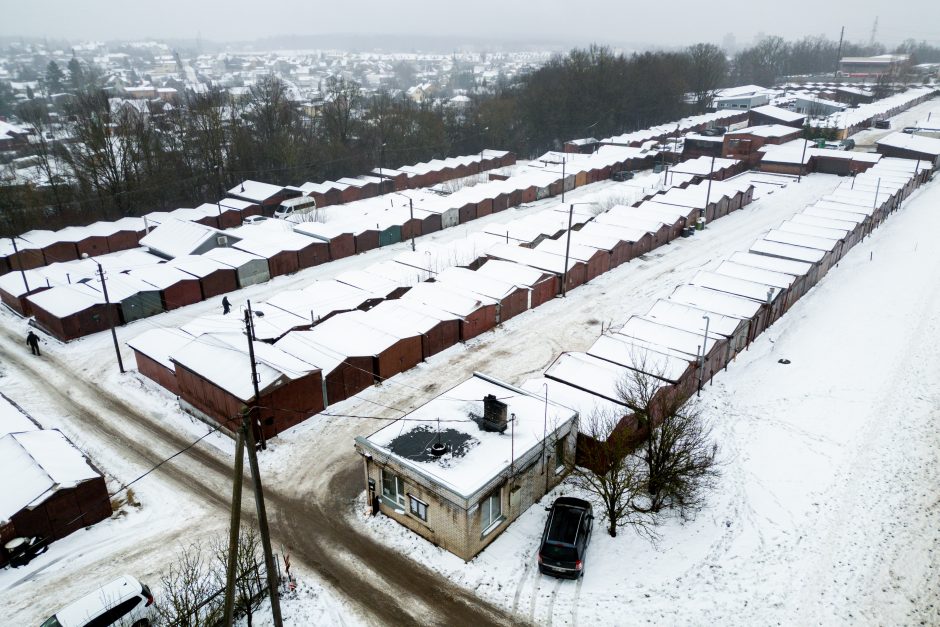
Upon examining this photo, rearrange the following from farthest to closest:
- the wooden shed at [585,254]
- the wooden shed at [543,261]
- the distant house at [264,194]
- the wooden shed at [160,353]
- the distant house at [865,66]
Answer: the distant house at [865,66] → the distant house at [264,194] → the wooden shed at [585,254] → the wooden shed at [543,261] → the wooden shed at [160,353]

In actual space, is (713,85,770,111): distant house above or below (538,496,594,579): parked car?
above

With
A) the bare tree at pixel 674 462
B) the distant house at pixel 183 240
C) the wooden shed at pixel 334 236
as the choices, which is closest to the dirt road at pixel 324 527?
the bare tree at pixel 674 462

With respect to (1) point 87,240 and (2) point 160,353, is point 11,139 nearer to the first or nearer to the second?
(1) point 87,240

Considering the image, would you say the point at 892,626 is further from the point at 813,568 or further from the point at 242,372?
the point at 242,372

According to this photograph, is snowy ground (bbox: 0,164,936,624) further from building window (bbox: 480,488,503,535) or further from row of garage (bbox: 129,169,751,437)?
row of garage (bbox: 129,169,751,437)

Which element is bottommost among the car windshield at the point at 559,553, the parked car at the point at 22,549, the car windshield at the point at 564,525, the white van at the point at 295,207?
the parked car at the point at 22,549

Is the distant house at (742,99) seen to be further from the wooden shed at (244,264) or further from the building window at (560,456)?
Answer: the building window at (560,456)

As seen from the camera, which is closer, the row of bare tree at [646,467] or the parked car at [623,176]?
the row of bare tree at [646,467]

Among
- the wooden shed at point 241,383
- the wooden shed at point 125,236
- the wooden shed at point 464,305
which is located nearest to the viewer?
the wooden shed at point 241,383

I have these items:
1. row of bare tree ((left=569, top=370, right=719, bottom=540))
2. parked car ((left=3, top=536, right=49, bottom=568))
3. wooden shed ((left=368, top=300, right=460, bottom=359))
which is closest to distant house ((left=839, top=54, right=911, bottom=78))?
wooden shed ((left=368, top=300, right=460, bottom=359))
